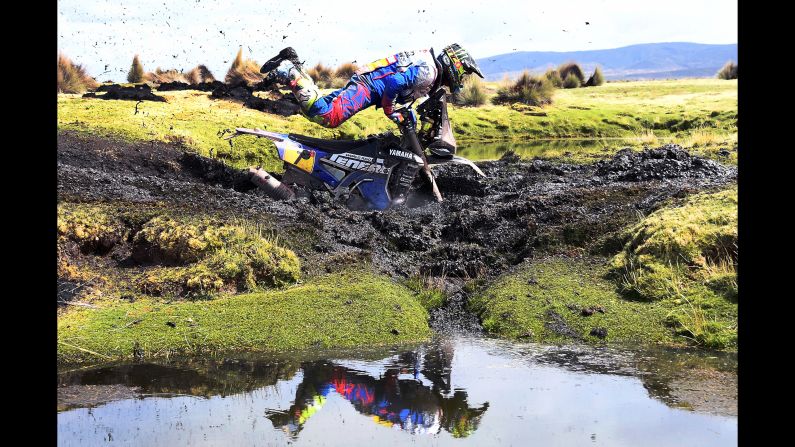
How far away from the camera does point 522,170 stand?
65.4 ft

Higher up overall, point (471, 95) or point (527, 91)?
point (527, 91)

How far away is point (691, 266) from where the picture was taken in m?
10.7

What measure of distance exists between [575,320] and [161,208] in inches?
224

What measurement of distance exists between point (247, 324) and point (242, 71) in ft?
86.2

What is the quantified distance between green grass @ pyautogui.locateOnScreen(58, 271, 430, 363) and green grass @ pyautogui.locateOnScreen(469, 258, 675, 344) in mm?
870

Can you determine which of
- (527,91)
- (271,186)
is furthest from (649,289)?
(527,91)

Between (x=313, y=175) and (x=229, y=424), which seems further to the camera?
(x=313, y=175)

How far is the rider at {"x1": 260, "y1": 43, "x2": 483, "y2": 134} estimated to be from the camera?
1459cm

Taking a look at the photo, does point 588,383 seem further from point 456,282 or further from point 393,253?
point 393,253

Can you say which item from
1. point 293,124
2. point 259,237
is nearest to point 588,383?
point 259,237

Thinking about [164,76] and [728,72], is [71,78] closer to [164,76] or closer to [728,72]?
[164,76]

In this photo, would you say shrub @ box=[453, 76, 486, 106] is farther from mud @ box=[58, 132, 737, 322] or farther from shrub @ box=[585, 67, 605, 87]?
mud @ box=[58, 132, 737, 322]

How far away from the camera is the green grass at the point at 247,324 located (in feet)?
28.9

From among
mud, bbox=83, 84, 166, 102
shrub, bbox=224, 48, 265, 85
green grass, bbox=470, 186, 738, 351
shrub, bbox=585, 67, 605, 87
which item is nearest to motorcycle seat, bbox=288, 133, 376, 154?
green grass, bbox=470, 186, 738, 351
